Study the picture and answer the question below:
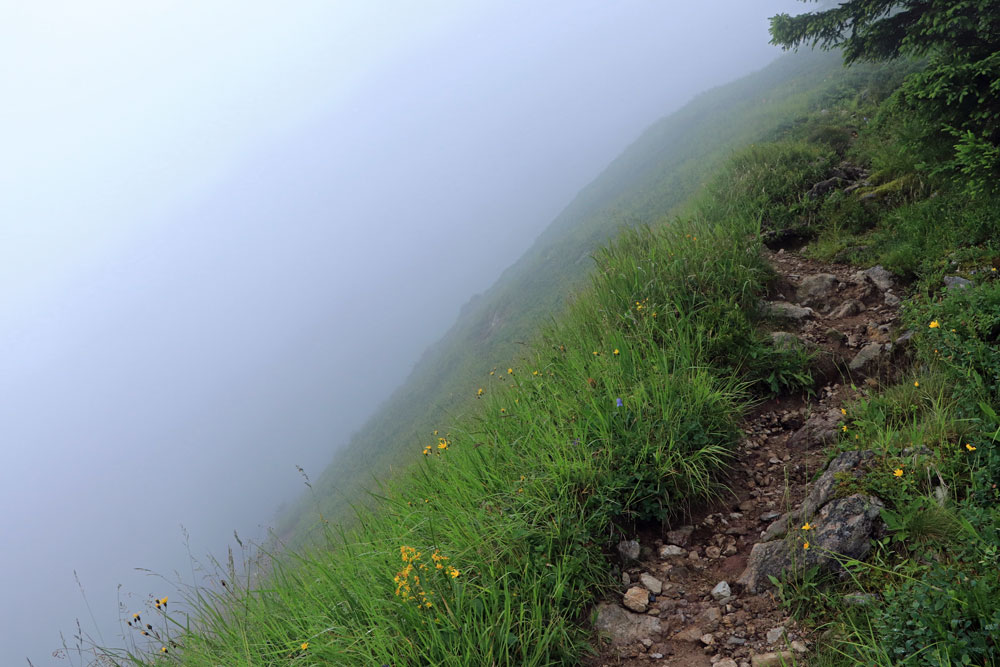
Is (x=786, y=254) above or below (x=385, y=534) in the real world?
below

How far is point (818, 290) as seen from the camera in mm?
4945

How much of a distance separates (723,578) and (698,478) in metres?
0.59

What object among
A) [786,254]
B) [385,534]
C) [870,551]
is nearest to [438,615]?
[385,534]

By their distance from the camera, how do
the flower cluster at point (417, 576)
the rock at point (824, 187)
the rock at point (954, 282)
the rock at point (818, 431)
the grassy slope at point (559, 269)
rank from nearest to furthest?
the flower cluster at point (417, 576)
the rock at point (818, 431)
the rock at point (954, 282)
the rock at point (824, 187)
the grassy slope at point (559, 269)

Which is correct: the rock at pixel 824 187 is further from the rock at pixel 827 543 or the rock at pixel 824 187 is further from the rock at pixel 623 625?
the rock at pixel 623 625

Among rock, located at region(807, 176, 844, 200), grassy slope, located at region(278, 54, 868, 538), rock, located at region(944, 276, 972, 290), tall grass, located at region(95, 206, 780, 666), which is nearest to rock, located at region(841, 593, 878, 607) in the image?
tall grass, located at region(95, 206, 780, 666)

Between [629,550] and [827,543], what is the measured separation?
0.98 m

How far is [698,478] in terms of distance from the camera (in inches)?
122

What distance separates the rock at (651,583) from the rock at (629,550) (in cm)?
12

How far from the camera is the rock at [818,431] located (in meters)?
3.24

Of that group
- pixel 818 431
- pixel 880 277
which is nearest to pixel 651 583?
pixel 818 431

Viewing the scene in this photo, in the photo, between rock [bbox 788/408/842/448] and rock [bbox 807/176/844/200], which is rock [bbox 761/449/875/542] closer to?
rock [bbox 788/408/842/448]

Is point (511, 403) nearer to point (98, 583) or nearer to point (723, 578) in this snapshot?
point (723, 578)

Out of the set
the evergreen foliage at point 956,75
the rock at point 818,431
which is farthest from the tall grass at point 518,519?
→ the evergreen foliage at point 956,75
